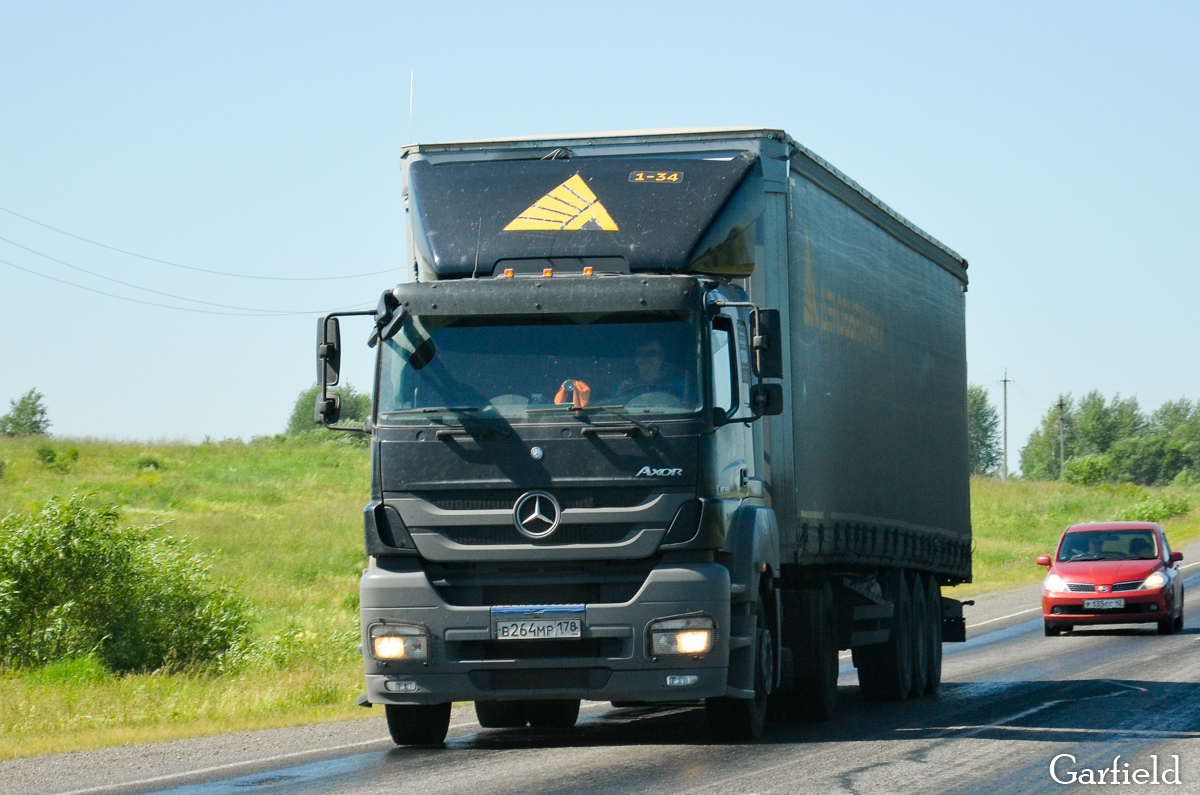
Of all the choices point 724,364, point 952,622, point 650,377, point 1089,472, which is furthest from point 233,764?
point 1089,472

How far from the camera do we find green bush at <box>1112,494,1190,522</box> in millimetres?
68750

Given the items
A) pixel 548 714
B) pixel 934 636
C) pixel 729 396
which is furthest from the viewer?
pixel 934 636

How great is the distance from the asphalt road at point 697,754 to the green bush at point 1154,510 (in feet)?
184

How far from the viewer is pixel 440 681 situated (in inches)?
396

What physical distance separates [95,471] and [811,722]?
5594 centimetres

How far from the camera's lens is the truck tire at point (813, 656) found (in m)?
12.6

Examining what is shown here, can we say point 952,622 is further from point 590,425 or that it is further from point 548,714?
point 590,425

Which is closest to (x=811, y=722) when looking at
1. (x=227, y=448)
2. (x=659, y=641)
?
(x=659, y=641)

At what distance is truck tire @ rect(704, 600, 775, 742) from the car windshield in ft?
49.1

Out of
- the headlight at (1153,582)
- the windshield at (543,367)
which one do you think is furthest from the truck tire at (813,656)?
the headlight at (1153,582)

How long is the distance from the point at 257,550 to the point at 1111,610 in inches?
995

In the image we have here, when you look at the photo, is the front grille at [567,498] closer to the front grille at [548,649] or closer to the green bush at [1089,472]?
the front grille at [548,649]

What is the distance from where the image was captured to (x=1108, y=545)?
2542 centimetres

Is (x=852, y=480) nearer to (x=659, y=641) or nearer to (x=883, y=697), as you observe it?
(x=883, y=697)
